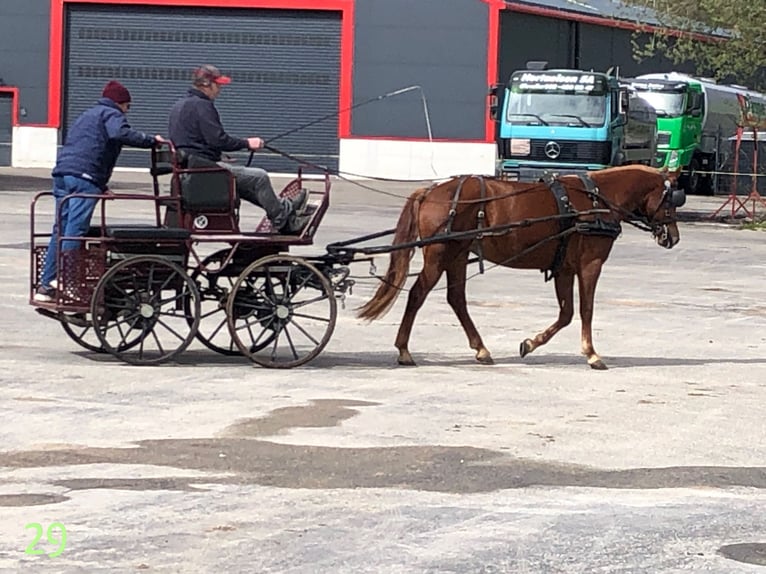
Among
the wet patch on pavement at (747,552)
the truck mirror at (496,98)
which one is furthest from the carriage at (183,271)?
the truck mirror at (496,98)

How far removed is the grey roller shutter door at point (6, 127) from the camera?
169ft

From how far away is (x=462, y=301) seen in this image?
44.9 feet

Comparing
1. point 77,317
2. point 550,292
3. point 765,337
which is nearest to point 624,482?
point 77,317

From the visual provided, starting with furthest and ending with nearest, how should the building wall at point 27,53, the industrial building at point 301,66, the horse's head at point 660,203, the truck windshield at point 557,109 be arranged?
the building wall at point 27,53 < the industrial building at point 301,66 < the truck windshield at point 557,109 < the horse's head at point 660,203

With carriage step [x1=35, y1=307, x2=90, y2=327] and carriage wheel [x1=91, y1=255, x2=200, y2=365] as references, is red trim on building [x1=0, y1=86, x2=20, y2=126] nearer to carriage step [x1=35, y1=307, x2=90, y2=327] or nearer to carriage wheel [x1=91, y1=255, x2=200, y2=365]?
carriage step [x1=35, y1=307, x2=90, y2=327]

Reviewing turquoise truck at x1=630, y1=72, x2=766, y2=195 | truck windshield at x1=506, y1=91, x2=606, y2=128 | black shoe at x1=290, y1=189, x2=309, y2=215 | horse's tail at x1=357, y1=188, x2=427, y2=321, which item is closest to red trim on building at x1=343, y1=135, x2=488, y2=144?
turquoise truck at x1=630, y1=72, x2=766, y2=195

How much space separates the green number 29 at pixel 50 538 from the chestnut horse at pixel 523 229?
5.87m

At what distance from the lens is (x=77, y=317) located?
12828 mm

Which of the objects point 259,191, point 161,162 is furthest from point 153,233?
point 259,191

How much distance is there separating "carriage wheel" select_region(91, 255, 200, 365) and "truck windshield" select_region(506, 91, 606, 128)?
23678mm

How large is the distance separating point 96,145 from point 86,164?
0.56 ft

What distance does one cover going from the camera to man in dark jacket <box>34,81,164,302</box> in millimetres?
12773

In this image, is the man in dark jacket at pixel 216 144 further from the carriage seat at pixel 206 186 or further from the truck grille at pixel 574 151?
the truck grille at pixel 574 151

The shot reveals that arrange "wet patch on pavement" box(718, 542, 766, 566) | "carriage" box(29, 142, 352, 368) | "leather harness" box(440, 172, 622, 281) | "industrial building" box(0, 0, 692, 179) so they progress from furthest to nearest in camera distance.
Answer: "industrial building" box(0, 0, 692, 179) → "leather harness" box(440, 172, 622, 281) → "carriage" box(29, 142, 352, 368) → "wet patch on pavement" box(718, 542, 766, 566)
